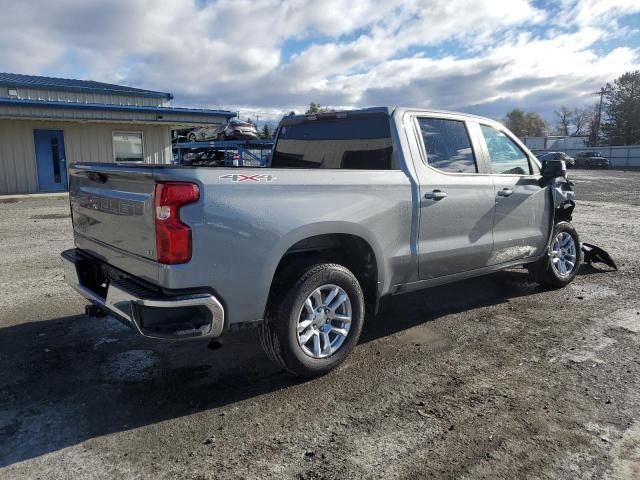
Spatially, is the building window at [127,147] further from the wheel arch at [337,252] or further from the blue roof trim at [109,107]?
the wheel arch at [337,252]

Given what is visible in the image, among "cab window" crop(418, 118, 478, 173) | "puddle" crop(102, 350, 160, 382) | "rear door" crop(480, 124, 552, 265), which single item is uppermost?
"cab window" crop(418, 118, 478, 173)

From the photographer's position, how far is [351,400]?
3385 millimetres

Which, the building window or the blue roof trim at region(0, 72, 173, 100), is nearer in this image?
the blue roof trim at region(0, 72, 173, 100)

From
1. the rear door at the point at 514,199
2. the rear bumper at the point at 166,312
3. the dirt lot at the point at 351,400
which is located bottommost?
the dirt lot at the point at 351,400

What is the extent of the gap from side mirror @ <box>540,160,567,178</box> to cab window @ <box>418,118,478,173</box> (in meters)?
1.18

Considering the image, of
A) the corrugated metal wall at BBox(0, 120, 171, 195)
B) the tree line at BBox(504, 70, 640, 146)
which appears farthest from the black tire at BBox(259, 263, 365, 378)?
the tree line at BBox(504, 70, 640, 146)

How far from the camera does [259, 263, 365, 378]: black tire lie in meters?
3.37

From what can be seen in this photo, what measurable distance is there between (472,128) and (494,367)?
7.57 ft

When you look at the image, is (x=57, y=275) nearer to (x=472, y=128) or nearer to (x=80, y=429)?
(x=80, y=429)

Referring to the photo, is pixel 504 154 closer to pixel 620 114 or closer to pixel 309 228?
pixel 309 228

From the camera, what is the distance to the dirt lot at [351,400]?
2.71 meters

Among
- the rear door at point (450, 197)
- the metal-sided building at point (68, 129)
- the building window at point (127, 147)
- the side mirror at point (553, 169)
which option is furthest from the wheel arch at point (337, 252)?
the building window at point (127, 147)

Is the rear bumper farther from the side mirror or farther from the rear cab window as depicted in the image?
the side mirror

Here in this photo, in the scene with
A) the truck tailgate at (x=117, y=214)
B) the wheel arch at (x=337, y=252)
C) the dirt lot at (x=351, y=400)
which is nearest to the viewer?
the dirt lot at (x=351, y=400)
